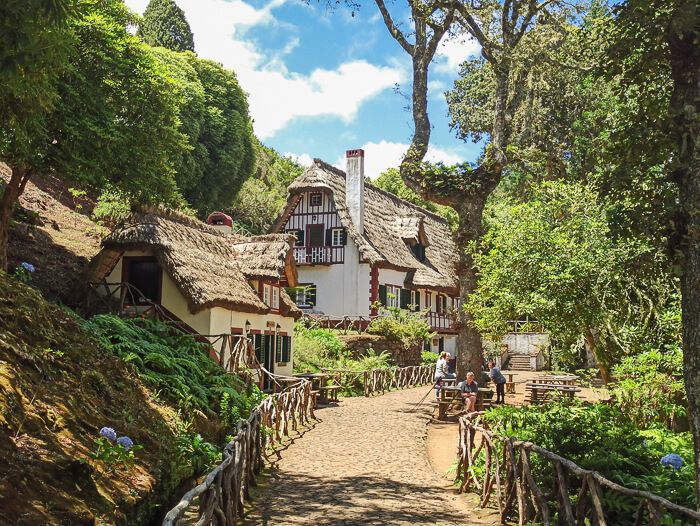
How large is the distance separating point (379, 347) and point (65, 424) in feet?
81.0

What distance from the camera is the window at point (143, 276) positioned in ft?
67.4

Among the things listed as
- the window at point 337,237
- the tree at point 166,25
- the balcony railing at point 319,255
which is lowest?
the balcony railing at point 319,255

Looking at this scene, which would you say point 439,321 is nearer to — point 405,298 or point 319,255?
point 405,298

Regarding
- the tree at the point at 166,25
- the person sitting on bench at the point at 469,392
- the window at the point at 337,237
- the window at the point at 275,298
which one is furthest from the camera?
the tree at the point at 166,25

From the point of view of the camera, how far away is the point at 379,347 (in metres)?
32.5

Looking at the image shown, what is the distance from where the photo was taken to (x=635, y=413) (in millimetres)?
13609

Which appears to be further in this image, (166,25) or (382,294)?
Result: (166,25)

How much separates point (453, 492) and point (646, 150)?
6.51m

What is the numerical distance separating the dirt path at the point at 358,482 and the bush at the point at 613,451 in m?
1.53

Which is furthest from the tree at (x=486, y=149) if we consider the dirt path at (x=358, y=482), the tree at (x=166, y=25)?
the tree at (x=166, y=25)

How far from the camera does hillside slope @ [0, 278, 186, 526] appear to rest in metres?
6.66

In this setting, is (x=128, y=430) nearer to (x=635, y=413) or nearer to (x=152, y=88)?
(x=635, y=413)

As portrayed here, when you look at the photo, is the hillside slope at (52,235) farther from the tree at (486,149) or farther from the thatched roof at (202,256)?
the tree at (486,149)

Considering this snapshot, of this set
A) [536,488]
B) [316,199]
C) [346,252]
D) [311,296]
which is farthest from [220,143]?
[536,488]
